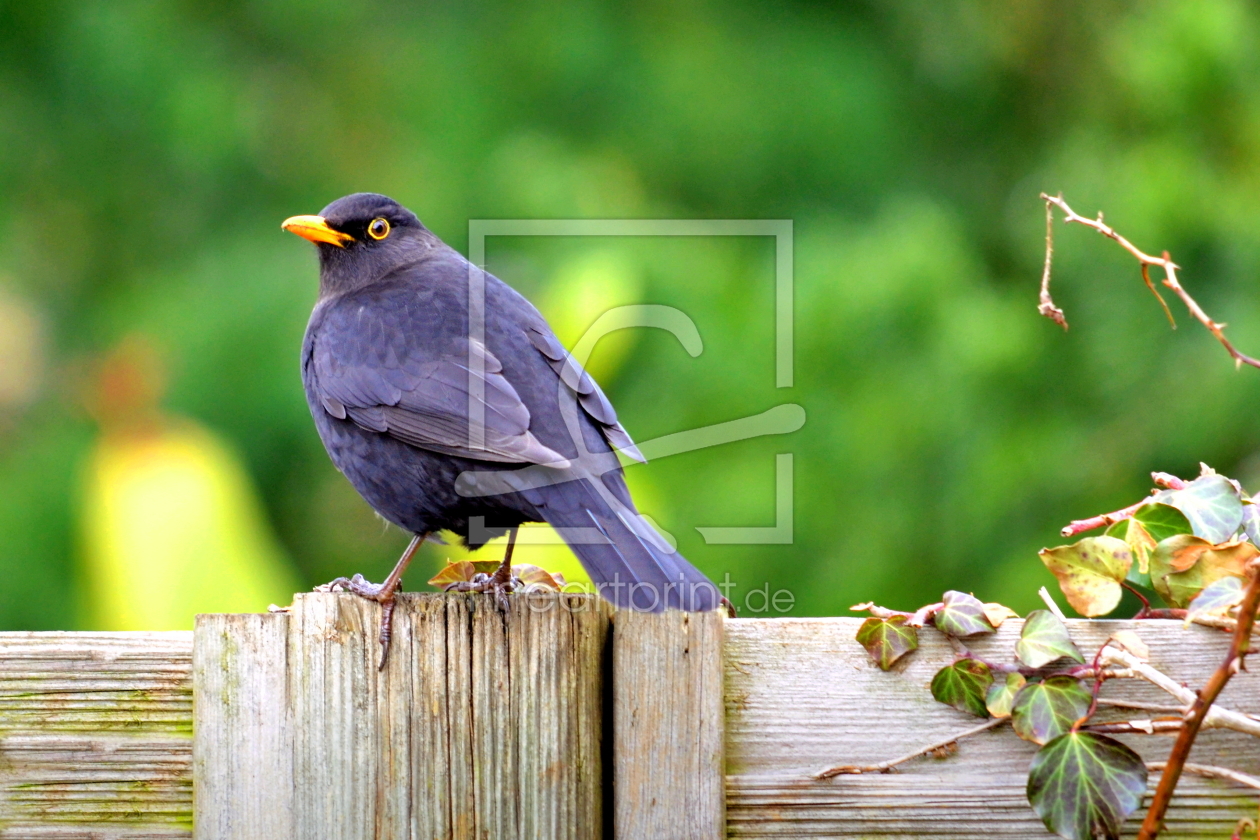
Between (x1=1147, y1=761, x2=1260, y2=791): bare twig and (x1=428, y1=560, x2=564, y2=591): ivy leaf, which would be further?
(x1=428, y1=560, x2=564, y2=591): ivy leaf

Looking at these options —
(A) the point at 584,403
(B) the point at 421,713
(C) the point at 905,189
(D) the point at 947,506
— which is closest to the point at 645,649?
(B) the point at 421,713

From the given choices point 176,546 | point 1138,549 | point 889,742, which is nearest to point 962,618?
point 889,742

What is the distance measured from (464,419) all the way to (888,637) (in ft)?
4.30

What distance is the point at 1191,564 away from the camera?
2143mm

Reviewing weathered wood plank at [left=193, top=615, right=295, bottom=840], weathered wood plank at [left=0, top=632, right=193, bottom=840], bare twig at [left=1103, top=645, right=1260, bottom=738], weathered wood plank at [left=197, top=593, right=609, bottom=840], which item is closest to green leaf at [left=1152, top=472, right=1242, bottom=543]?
bare twig at [left=1103, top=645, right=1260, bottom=738]

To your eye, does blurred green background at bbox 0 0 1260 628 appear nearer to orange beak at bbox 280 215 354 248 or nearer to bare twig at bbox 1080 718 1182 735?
orange beak at bbox 280 215 354 248

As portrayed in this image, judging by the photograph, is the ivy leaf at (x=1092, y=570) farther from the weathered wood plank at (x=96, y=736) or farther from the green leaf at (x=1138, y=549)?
the weathered wood plank at (x=96, y=736)

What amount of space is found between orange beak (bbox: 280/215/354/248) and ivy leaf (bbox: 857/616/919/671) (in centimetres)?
250

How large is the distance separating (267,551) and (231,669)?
3533 millimetres

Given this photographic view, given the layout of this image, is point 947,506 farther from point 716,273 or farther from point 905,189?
point 905,189

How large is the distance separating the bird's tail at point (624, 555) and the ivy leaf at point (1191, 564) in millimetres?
748

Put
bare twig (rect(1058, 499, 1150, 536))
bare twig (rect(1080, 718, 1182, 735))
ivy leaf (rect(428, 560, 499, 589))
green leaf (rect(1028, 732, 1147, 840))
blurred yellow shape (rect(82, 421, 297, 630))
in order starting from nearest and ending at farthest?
green leaf (rect(1028, 732, 1147, 840))
bare twig (rect(1080, 718, 1182, 735))
bare twig (rect(1058, 499, 1150, 536))
ivy leaf (rect(428, 560, 499, 589))
blurred yellow shape (rect(82, 421, 297, 630))

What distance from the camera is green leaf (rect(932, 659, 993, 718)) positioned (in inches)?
80.2

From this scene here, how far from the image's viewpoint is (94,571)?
5461 millimetres
